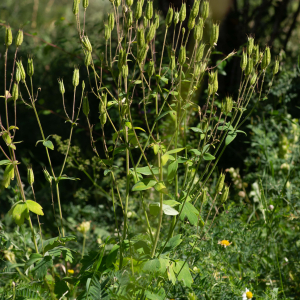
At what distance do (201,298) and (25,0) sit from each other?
682 cm

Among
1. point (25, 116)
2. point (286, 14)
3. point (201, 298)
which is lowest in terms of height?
point (25, 116)

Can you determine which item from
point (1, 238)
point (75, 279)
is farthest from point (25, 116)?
point (75, 279)

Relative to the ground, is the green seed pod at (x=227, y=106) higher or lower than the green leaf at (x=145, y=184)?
higher

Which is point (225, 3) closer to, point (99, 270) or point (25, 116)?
point (25, 116)

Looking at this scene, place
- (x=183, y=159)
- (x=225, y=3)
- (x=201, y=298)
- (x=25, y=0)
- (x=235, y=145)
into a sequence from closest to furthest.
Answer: (x=183, y=159) < (x=201, y=298) < (x=235, y=145) < (x=225, y=3) < (x=25, y=0)

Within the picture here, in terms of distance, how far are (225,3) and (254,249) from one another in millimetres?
2767

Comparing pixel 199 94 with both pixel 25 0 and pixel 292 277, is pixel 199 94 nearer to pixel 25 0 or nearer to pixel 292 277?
pixel 292 277

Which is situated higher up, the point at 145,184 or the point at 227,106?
the point at 227,106

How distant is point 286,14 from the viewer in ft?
12.7

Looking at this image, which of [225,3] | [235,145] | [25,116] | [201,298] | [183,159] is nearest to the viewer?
[183,159]

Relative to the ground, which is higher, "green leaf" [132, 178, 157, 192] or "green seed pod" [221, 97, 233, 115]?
"green seed pod" [221, 97, 233, 115]

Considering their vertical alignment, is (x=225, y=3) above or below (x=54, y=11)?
above

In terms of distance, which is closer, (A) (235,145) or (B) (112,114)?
(B) (112,114)

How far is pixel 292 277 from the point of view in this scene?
2.02 meters
